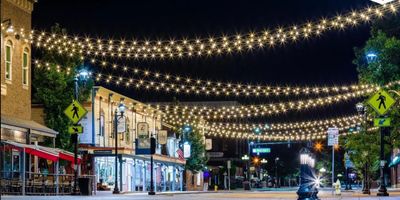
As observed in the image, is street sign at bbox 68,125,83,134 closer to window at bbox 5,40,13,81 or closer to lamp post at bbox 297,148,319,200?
window at bbox 5,40,13,81

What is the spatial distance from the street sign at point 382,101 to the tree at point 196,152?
4301cm

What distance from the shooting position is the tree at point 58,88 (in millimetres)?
44156

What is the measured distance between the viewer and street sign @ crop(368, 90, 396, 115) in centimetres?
2907

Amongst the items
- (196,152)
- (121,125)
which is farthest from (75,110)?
(196,152)

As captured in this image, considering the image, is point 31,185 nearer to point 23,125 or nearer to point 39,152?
point 39,152

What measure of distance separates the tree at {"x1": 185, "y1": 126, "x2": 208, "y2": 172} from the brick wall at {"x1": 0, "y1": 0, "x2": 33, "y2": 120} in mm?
35248

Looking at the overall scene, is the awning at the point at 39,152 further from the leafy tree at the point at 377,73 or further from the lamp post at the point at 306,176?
the lamp post at the point at 306,176

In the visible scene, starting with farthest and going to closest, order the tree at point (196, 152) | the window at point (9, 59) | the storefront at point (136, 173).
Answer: the tree at point (196, 152) → the storefront at point (136, 173) → the window at point (9, 59)

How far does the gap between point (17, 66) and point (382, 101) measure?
60.7 feet

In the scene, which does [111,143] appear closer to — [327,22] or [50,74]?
[50,74]

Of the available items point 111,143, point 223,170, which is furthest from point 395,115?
point 223,170

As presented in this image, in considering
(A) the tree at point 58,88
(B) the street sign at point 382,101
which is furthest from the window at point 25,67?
(B) the street sign at point 382,101

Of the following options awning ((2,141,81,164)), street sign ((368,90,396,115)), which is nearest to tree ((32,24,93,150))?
awning ((2,141,81,164))

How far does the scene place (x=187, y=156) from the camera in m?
69.5
